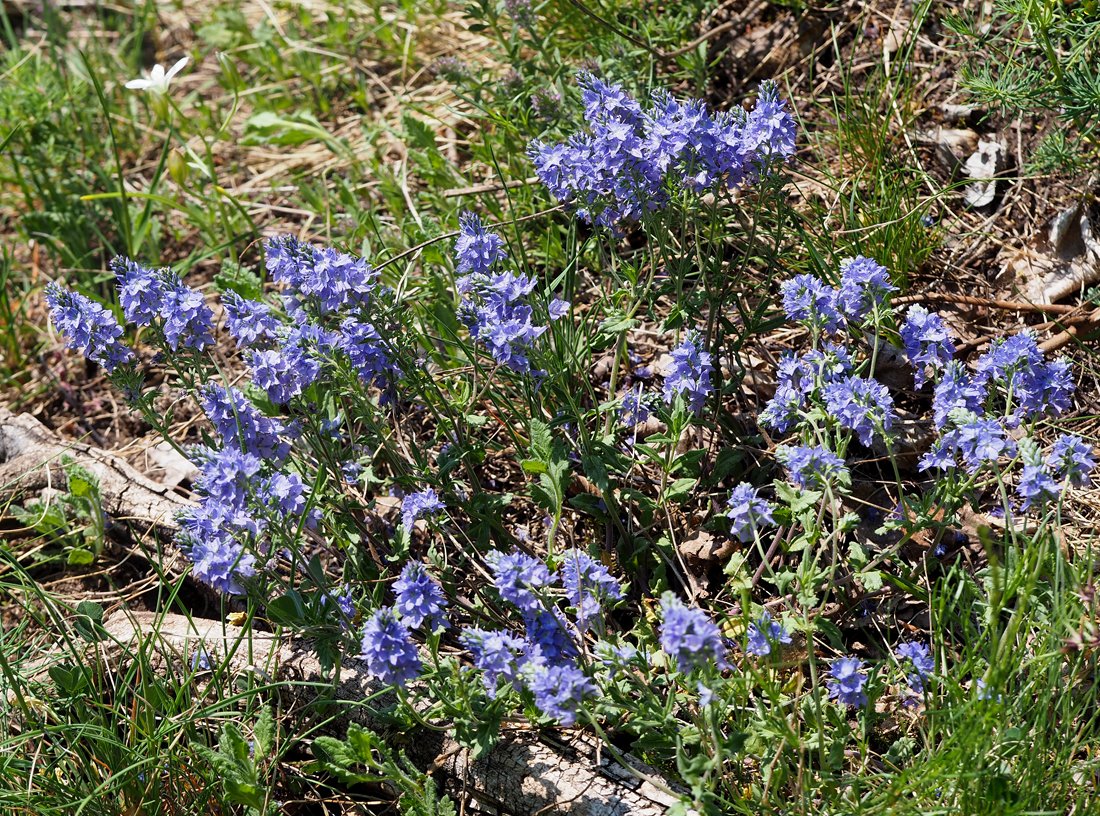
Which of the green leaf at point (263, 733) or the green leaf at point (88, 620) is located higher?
the green leaf at point (263, 733)

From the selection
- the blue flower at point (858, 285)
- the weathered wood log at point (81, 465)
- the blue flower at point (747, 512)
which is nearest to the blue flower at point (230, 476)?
the weathered wood log at point (81, 465)

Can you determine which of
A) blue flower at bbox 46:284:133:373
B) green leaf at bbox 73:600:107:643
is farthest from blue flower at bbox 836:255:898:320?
green leaf at bbox 73:600:107:643

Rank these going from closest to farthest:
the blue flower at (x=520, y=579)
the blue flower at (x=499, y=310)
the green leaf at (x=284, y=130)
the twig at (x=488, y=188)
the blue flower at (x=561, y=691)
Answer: the blue flower at (x=561, y=691)
the blue flower at (x=520, y=579)
the blue flower at (x=499, y=310)
the twig at (x=488, y=188)
the green leaf at (x=284, y=130)

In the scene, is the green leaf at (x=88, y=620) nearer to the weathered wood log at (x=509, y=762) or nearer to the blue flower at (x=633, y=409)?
the weathered wood log at (x=509, y=762)

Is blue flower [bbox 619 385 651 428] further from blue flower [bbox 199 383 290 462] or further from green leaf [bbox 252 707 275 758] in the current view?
green leaf [bbox 252 707 275 758]

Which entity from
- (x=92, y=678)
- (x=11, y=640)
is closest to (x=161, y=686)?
(x=92, y=678)

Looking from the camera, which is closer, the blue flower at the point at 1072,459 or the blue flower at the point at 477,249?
the blue flower at the point at 1072,459

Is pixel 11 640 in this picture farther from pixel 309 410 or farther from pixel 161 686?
pixel 309 410
